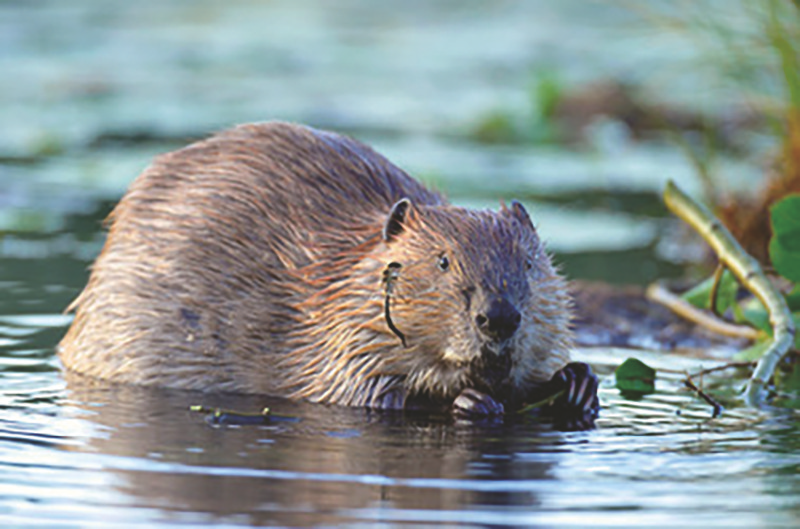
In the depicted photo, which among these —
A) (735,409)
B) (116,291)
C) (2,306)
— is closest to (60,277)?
(2,306)

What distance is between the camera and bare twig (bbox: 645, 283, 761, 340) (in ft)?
21.0

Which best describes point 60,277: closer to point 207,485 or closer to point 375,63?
point 207,485

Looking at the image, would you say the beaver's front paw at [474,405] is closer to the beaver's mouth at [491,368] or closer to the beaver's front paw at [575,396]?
the beaver's mouth at [491,368]

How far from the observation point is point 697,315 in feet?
22.0

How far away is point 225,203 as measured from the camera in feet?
19.1

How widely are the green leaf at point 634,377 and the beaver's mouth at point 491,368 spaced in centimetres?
64

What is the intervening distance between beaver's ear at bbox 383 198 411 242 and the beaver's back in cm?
17

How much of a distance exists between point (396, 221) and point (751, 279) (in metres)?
1.49

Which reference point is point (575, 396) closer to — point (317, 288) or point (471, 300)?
point (471, 300)

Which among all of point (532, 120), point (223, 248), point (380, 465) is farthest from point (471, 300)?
point (532, 120)

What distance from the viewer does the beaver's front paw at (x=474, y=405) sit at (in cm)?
511

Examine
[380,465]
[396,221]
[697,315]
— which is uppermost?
[396,221]

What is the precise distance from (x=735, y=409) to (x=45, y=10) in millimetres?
14527

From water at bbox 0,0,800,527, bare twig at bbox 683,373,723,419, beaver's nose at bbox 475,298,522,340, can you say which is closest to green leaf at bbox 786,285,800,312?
water at bbox 0,0,800,527
